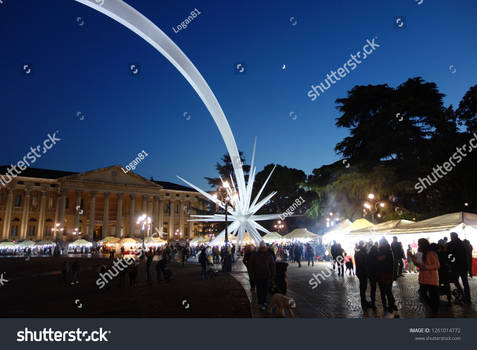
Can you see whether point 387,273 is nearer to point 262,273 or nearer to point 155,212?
point 262,273

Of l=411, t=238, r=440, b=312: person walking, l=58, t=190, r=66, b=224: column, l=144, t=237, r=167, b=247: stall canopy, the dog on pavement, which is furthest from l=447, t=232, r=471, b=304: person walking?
l=58, t=190, r=66, b=224: column

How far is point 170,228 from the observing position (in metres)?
78.6

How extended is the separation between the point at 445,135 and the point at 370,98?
6583mm

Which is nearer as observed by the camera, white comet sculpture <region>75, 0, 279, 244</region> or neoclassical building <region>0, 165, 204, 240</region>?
white comet sculpture <region>75, 0, 279, 244</region>

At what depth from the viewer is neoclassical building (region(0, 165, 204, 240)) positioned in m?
62.9

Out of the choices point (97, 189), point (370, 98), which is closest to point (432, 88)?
point (370, 98)

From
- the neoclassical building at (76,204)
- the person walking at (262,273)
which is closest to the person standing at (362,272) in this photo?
the person walking at (262,273)

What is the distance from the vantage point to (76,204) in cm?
6334

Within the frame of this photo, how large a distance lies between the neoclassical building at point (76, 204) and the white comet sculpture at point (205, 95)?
31.9 metres

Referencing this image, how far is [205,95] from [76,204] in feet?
153

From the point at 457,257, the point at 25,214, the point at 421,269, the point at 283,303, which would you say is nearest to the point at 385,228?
the point at 457,257

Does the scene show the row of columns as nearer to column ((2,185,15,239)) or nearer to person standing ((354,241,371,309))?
column ((2,185,15,239))

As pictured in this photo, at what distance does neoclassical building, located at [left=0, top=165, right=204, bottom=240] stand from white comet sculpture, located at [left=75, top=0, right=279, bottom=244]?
105 ft

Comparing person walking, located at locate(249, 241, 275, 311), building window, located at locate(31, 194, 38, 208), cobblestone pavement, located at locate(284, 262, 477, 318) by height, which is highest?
building window, located at locate(31, 194, 38, 208)
